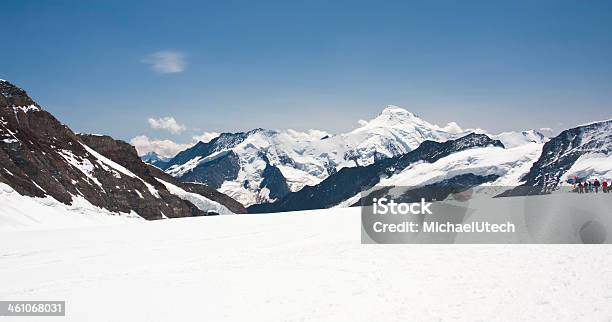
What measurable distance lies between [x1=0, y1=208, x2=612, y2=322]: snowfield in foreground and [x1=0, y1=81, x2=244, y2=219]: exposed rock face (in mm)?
63775

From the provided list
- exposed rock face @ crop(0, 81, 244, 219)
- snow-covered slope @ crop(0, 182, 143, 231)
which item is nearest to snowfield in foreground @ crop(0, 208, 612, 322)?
snow-covered slope @ crop(0, 182, 143, 231)

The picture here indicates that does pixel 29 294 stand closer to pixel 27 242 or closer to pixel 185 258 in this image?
pixel 185 258

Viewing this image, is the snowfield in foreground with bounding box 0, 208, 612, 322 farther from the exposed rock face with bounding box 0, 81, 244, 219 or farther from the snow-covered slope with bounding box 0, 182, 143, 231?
the exposed rock face with bounding box 0, 81, 244, 219

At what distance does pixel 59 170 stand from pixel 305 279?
96.6m

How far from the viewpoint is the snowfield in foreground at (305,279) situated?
1271 cm

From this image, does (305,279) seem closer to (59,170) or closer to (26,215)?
(26,215)

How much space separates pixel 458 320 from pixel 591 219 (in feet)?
44.0

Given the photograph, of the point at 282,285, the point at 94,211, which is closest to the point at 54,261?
the point at 282,285

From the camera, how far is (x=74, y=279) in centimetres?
1641

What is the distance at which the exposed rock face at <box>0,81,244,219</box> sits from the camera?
281 feet

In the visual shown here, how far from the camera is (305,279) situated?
52.2 feet

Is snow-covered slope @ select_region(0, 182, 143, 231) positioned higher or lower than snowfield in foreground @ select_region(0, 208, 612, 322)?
higher

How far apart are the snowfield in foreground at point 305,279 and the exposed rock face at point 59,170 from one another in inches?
2511

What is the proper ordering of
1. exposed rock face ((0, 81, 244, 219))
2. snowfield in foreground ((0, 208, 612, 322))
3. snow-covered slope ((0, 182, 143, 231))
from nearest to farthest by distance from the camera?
1. snowfield in foreground ((0, 208, 612, 322))
2. snow-covered slope ((0, 182, 143, 231))
3. exposed rock face ((0, 81, 244, 219))
